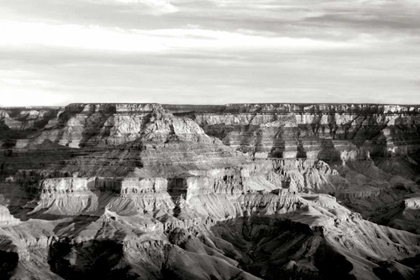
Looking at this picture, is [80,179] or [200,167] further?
[200,167]

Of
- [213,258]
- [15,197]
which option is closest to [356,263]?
[213,258]

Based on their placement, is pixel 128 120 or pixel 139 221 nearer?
pixel 139 221

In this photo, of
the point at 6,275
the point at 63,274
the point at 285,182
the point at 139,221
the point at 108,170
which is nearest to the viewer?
the point at 6,275

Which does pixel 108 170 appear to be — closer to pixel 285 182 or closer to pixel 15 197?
pixel 15 197

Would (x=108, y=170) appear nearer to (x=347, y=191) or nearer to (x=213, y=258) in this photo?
(x=213, y=258)

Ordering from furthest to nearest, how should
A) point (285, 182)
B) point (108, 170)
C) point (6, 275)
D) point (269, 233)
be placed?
point (285, 182), point (108, 170), point (269, 233), point (6, 275)

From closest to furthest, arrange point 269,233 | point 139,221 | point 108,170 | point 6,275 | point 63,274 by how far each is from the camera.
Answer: point 6,275
point 63,274
point 139,221
point 269,233
point 108,170

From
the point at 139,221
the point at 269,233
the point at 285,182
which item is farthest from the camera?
the point at 285,182

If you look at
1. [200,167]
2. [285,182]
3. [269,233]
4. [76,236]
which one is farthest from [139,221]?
[285,182]

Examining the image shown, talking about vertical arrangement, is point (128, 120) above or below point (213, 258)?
above
